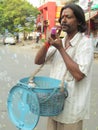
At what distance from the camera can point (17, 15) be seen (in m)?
52.2

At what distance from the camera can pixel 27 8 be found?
50.7 meters

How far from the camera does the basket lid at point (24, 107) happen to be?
2676 mm

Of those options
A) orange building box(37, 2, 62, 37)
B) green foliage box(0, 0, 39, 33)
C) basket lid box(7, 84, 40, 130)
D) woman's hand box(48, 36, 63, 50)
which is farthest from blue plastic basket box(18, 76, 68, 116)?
green foliage box(0, 0, 39, 33)

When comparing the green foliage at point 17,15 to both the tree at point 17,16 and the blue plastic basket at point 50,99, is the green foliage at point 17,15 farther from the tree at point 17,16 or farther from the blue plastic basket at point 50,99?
the blue plastic basket at point 50,99

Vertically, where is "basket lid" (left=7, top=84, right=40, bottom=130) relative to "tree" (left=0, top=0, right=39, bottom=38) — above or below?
above

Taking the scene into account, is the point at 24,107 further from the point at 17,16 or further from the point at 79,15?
the point at 17,16

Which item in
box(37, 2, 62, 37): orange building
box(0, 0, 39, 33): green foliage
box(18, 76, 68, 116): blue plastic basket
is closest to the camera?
box(18, 76, 68, 116): blue plastic basket

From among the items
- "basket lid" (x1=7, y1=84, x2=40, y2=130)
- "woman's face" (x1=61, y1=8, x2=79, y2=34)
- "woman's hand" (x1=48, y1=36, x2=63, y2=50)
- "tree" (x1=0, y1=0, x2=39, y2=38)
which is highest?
"woman's face" (x1=61, y1=8, x2=79, y2=34)

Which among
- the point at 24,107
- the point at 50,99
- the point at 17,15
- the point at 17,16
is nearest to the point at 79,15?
the point at 50,99

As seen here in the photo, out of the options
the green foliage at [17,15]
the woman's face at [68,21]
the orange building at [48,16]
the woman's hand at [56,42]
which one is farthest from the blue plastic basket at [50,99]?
the green foliage at [17,15]

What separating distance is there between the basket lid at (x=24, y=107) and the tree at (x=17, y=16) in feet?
151

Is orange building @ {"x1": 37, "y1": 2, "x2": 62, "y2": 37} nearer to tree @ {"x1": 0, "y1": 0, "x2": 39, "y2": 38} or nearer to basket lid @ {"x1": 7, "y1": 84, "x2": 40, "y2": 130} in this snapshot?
tree @ {"x1": 0, "y1": 0, "x2": 39, "y2": 38}

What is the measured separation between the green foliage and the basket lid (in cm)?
4612

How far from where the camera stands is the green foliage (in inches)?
2002
